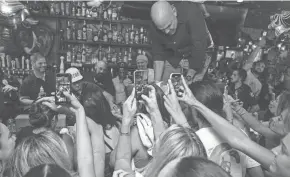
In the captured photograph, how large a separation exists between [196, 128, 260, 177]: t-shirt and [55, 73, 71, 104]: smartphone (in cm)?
72

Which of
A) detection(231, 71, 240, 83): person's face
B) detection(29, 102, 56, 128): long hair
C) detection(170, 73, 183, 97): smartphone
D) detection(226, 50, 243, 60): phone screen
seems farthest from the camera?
detection(226, 50, 243, 60): phone screen

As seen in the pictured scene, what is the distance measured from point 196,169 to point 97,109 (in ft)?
4.16

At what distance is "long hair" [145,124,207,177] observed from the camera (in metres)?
0.94

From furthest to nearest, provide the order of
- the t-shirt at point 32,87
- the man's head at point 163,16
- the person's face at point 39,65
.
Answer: the person's face at point 39,65 → the t-shirt at point 32,87 → the man's head at point 163,16

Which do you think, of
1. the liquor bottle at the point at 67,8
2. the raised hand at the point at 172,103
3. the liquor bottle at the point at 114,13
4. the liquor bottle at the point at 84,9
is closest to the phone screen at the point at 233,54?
the liquor bottle at the point at 114,13

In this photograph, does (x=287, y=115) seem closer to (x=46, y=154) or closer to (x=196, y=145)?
(x=196, y=145)

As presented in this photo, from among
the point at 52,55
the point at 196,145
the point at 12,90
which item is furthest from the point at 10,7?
the point at 196,145

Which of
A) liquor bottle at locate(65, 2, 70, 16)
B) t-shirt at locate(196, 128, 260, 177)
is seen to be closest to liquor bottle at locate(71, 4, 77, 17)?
liquor bottle at locate(65, 2, 70, 16)

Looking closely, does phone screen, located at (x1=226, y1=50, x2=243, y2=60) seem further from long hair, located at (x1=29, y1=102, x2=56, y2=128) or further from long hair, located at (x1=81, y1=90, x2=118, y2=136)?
long hair, located at (x1=29, y1=102, x2=56, y2=128)

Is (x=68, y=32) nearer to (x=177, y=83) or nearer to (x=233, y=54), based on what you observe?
(x=233, y=54)

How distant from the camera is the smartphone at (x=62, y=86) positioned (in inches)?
56.4

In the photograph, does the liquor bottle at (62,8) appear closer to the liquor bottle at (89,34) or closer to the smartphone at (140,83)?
the liquor bottle at (89,34)

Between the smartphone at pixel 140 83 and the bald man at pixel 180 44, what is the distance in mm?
900

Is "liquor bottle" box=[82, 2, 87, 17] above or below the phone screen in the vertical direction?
above
